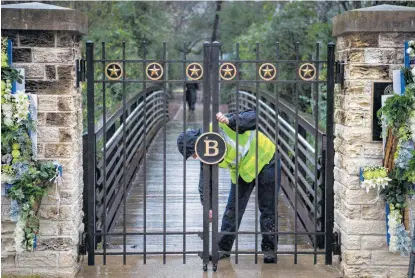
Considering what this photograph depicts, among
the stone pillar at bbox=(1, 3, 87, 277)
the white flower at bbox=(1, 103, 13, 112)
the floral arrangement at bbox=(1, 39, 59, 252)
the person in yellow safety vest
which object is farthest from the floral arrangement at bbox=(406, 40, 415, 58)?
the white flower at bbox=(1, 103, 13, 112)

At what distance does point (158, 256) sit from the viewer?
6191 millimetres

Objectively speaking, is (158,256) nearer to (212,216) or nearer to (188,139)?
(212,216)

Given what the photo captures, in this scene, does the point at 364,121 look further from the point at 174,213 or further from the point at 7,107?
the point at 174,213

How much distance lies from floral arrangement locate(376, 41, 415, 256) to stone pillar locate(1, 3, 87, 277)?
92.8 inches

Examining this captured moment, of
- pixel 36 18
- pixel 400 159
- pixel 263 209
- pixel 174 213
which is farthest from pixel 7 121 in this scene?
pixel 174 213

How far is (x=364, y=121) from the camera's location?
217 inches

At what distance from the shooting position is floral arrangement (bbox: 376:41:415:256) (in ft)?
16.8

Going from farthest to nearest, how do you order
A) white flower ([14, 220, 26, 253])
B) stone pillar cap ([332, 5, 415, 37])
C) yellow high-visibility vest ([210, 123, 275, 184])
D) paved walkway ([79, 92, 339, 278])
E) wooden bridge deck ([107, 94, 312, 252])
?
wooden bridge deck ([107, 94, 312, 252]) < yellow high-visibility vest ([210, 123, 275, 184]) < paved walkway ([79, 92, 339, 278]) < stone pillar cap ([332, 5, 415, 37]) < white flower ([14, 220, 26, 253])

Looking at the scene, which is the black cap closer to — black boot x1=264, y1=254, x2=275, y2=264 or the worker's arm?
the worker's arm

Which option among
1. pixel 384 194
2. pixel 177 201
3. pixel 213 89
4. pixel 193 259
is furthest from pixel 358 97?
pixel 177 201

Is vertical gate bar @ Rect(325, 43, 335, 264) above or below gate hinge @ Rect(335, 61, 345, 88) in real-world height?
below

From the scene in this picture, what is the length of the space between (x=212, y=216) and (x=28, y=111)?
1768 mm

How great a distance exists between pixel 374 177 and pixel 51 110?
2.55 metres

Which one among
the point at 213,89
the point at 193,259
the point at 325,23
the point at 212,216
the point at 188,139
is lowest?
the point at 193,259
